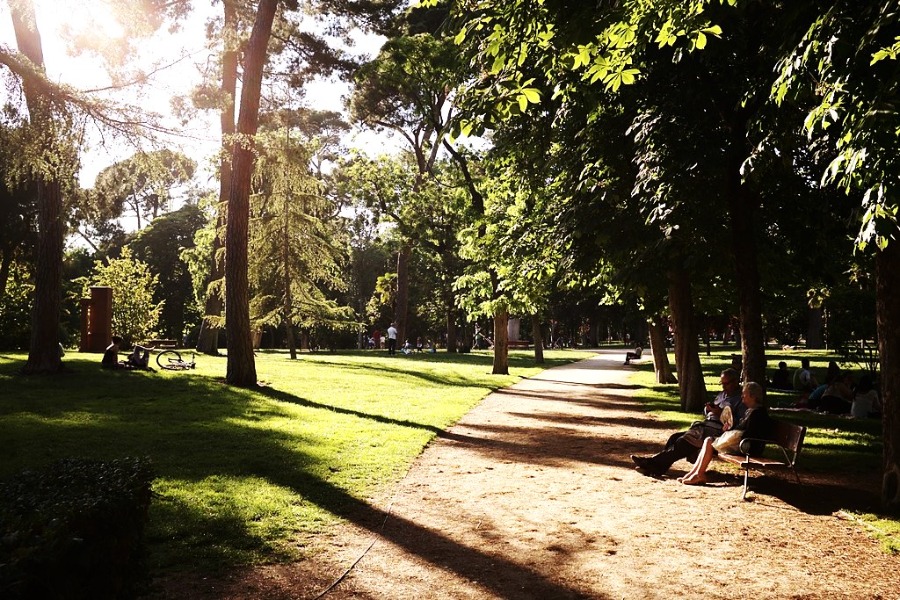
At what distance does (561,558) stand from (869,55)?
4787 millimetres

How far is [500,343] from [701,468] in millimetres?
16028

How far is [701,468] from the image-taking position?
25.7 feet

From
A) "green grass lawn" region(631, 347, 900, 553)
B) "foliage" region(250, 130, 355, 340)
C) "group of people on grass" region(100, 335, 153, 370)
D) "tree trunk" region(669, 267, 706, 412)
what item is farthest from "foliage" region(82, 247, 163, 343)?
"tree trunk" region(669, 267, 706, 412)

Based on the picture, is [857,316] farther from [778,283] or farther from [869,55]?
[869,55]

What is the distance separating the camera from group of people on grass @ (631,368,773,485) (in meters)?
7.52

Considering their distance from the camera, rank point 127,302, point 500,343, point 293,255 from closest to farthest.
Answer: point 500,343 → point 293,255 → point 127,302

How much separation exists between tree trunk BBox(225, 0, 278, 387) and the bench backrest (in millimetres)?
11034

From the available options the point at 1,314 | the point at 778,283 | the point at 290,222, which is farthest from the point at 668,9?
the point at 1,314

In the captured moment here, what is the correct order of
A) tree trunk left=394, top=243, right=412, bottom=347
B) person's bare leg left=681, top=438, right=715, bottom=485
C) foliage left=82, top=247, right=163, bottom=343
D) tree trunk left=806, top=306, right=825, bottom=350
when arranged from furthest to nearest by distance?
tree trunk left=806, top=306, right=825, bottom=350 → tree trunk left=394, top=243, right=412, bottom=347 → foliage left=82, top=247, right=163, bottom=343 → person's bare leg left=681, top=438, right=715, bottom=485

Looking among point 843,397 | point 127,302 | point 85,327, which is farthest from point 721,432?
point 127,302

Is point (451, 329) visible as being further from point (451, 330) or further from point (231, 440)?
point (231, 440)

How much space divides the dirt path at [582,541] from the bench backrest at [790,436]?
0.54 meters

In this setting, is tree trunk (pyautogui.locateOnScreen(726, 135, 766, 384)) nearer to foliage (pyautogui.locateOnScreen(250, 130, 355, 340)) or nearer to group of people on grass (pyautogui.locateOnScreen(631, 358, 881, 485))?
group of people on grass (pyautogui.locateOnScreen(631, 358, 881, 485))

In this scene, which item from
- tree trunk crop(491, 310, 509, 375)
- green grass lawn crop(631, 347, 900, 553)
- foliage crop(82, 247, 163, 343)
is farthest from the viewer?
foliage crop(82, 247, 163, 343)
